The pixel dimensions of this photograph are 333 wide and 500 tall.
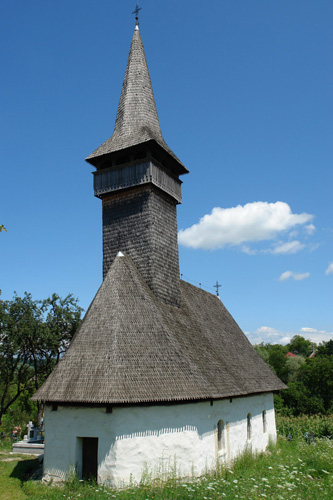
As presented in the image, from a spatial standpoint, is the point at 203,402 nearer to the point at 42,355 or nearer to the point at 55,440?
the point at 55,440

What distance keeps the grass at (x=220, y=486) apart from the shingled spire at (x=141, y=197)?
6968 mm

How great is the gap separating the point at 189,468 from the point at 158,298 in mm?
6244

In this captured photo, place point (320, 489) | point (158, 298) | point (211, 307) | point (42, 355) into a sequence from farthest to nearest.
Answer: point (42, 355)
point (211, 307)
point (158, 298)
point (320, 489)

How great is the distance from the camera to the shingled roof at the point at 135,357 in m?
11.4

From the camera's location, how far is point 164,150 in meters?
17.9

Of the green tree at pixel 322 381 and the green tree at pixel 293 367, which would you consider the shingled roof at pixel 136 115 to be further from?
the green tree at pixel 293 367

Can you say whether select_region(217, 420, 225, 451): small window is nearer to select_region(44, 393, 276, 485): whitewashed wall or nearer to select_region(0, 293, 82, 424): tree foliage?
select_region(44, 393, 276, 485): whitewashed wall

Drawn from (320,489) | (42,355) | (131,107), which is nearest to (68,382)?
(320,489)

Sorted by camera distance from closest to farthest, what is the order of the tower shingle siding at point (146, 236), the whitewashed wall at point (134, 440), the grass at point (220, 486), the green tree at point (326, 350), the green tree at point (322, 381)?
the grass at point (220, 486) < the whitewashed wall at point (134, 440) < the tower shingle siding at point (146, 236) < the green tree at point (322, 381) < the green tree at point (326, 350)

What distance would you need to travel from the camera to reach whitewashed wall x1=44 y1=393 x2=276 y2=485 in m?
10.9

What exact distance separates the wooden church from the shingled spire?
5cm

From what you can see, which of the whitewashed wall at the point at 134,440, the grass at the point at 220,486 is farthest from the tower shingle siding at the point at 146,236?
the grass at the point at 220,486

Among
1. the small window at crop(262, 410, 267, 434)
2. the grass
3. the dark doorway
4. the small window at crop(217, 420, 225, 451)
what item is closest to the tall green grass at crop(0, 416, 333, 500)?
the grass

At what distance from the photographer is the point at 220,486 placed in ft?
33.1
